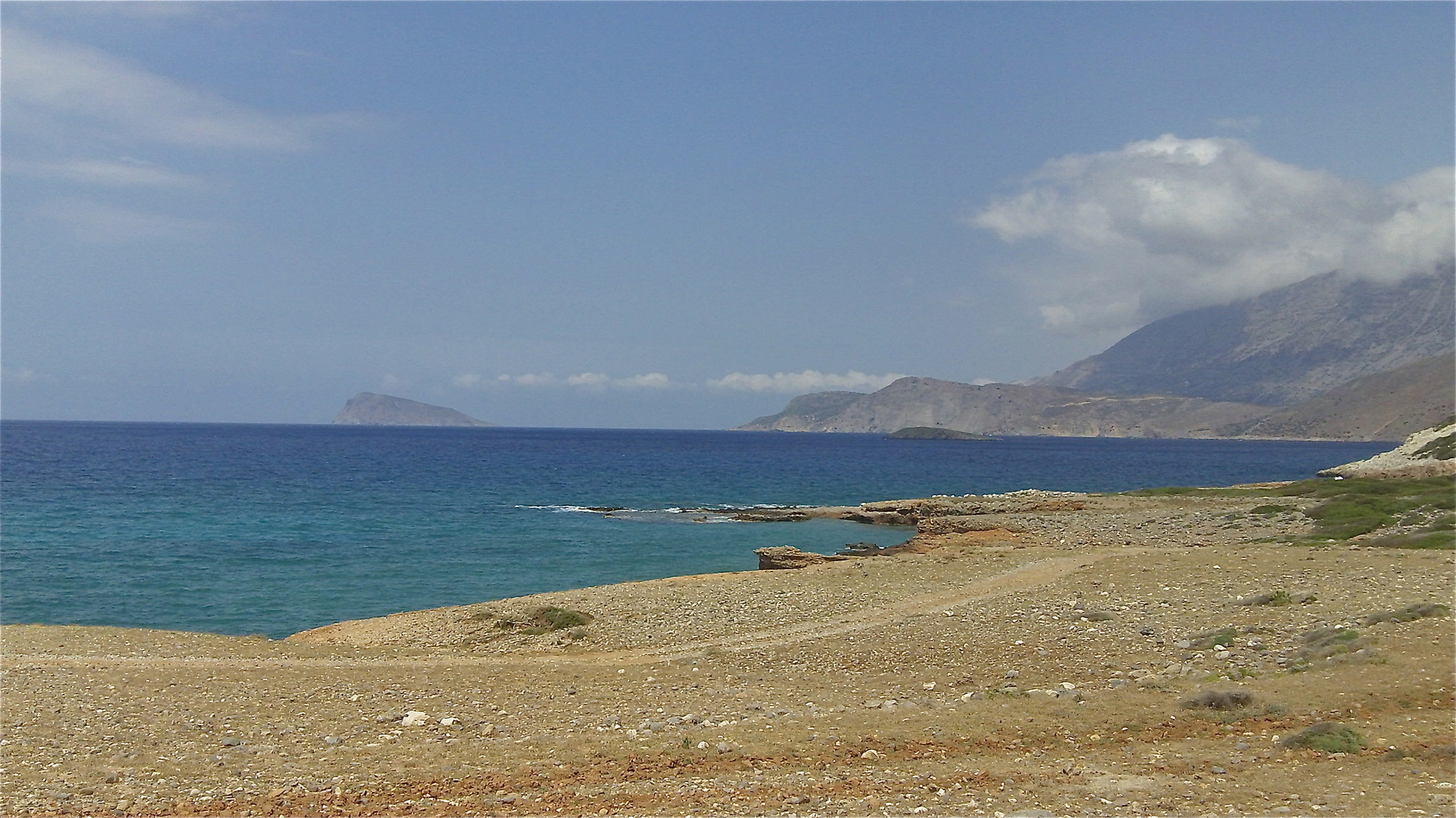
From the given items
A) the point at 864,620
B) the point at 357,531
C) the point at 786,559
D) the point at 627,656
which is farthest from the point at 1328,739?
the point at 357,531

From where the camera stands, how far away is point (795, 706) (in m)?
18.1

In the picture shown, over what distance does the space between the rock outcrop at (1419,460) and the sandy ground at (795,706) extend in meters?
51.8

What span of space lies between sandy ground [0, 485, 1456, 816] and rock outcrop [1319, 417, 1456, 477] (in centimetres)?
5180

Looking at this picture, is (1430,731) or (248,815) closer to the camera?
(248,815)

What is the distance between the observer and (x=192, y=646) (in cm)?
2583

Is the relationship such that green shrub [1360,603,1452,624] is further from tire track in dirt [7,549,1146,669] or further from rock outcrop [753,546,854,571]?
rock outcrop [753,546,854,571]

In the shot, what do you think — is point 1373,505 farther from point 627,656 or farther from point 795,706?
point 795,706

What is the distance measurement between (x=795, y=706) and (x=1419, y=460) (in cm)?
8969

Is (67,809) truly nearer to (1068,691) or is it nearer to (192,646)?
(192,646)

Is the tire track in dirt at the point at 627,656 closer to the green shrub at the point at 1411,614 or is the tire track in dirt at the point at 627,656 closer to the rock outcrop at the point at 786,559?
the green shrub at the point at 1411,614

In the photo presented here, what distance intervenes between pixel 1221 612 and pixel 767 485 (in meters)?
90.5

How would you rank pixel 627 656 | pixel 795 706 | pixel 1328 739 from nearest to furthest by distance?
pixel 1328 739
pixel 795 706
pixel 627 656

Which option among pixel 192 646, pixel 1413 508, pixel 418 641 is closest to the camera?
pixel 192 646

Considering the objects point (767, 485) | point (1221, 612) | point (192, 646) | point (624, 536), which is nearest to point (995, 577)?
point (1221, 612)
